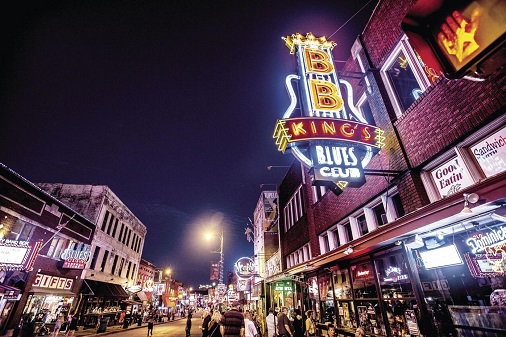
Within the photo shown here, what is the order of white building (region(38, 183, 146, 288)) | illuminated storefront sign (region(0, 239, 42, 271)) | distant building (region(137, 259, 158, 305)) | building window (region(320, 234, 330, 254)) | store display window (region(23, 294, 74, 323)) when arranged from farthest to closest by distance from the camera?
distant building (region(137, 259, 158, 305)) < white building (region(38, 183, 146, 288)) < store display window (region(23, 294, 74, 323)) < illuminated storefront sign (region(0, 239, 42, 271)) < building window (region(320, 234, 330, 254))

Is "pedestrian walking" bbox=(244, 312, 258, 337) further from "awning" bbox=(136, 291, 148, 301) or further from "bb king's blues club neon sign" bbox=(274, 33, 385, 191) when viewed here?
"awning" bbox=(136, 291, 148, 301)

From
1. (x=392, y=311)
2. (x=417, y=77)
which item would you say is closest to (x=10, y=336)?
(x=392, y=311)

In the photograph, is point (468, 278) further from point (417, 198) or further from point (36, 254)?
point (36, 254)

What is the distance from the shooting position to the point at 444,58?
7.82 ft

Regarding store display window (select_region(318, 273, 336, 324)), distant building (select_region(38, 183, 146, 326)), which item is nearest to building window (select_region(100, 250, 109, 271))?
distant building (select_region(38, 183, 146, 326))

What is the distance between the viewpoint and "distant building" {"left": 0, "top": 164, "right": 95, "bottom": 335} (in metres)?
14.6

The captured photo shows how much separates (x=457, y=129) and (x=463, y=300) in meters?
3.91

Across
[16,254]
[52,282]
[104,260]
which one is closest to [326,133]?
[16,254]

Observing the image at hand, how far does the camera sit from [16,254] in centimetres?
1396

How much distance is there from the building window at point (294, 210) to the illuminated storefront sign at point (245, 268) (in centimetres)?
1217

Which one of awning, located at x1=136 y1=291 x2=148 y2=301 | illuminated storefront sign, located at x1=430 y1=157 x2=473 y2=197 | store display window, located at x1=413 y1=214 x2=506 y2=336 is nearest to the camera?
store display window, located at x1=413 y1=214 x2=506 y2=336

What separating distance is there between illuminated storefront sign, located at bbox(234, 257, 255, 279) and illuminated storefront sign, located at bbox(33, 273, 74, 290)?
1727cm

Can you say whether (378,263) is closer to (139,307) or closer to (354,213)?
(354,213)

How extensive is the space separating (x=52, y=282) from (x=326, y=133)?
24893mm
